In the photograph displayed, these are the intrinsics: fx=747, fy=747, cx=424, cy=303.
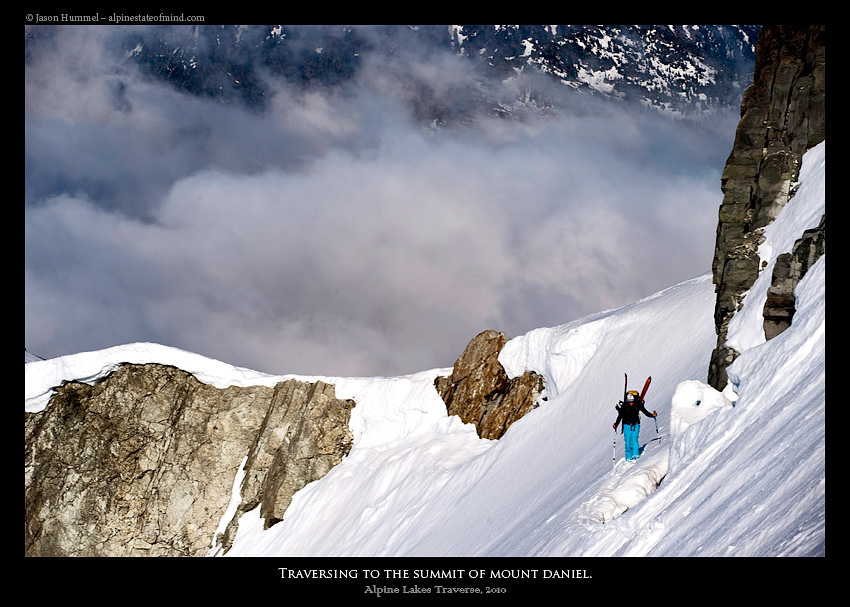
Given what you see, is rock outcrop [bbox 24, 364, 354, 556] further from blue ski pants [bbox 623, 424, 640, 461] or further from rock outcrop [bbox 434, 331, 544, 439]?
blue ski pants [bbox 623, 424, 640, 461]

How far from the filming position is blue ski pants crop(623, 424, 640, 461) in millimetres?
14570

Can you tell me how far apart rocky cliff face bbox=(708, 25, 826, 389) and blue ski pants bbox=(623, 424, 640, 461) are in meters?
2.26

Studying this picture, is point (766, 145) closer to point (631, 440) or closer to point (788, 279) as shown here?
point (788, 279)

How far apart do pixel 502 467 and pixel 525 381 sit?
4.94m

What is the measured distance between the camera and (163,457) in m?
35.7

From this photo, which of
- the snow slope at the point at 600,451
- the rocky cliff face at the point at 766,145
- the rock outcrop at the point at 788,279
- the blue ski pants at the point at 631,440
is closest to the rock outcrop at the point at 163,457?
the snow slope at the point at 600,451

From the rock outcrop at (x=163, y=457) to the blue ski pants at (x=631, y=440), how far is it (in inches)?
789

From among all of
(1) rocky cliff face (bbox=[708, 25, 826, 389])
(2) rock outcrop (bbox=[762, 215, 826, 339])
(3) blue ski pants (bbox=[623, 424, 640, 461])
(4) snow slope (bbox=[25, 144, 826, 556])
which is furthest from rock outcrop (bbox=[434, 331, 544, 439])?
(2) rock outcrop (bbox=[762, 215, 826, 339])

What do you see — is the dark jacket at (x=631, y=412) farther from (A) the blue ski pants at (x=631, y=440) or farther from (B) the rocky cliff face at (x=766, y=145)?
(B) the rocky cliff face at (x=766, y=145)

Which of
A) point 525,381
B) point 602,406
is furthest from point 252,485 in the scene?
point 602,406

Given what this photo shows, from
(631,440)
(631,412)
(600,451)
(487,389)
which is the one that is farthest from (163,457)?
(631,412)

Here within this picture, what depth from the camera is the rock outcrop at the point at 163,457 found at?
33.8 meters
